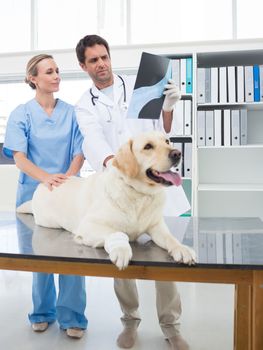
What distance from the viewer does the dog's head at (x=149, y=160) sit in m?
1.08

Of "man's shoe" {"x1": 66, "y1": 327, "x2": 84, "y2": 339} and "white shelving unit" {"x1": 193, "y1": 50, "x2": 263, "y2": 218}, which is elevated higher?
"white shelving unit" {"x1": 193, "y1": 50, "x2": 263, "y2": 218}

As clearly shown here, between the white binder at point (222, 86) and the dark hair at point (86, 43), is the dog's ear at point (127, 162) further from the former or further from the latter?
the white binder at point (222, 86)

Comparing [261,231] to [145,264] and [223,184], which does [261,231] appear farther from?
[223,184]

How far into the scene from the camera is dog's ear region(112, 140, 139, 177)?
1111 mm

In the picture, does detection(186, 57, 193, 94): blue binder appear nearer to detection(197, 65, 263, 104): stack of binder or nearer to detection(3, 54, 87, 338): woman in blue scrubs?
detection(197, 65, 263, 104): stack of binder

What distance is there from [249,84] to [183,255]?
220 cm

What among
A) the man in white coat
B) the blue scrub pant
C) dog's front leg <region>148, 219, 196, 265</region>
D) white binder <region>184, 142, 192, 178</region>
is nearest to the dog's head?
dog's front leg <region>148, 219, 196, 265</region>

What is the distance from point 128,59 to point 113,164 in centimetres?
216

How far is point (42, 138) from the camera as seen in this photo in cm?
177

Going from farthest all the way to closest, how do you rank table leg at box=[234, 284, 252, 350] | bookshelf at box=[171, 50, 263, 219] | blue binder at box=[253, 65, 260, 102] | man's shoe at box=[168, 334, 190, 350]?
1. bookshelf at box=[171, 50, 263, 219]
2. blue binder at box=[253, 65, 260, 102]
3. man's shoe at box=[168, 334, 190, 350]
4. table leg at box=[234, 284, 252, 350]

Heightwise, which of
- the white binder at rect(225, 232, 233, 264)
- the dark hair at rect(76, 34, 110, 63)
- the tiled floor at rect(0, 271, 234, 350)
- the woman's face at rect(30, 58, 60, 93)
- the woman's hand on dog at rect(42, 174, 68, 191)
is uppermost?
the dark hair at rect(76, 34, 110, 63)

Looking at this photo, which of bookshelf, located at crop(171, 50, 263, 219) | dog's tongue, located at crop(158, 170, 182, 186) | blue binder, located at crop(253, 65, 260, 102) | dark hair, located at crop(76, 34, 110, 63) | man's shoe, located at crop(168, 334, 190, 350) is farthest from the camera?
bookshelf, located at crop(171, 50, 263, 219)

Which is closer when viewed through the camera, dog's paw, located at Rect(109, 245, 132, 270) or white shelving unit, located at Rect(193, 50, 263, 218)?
dog's paw, located at Rect(109, 245, 132, 270)

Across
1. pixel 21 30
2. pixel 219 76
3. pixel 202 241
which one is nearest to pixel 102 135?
pixel 202 241
